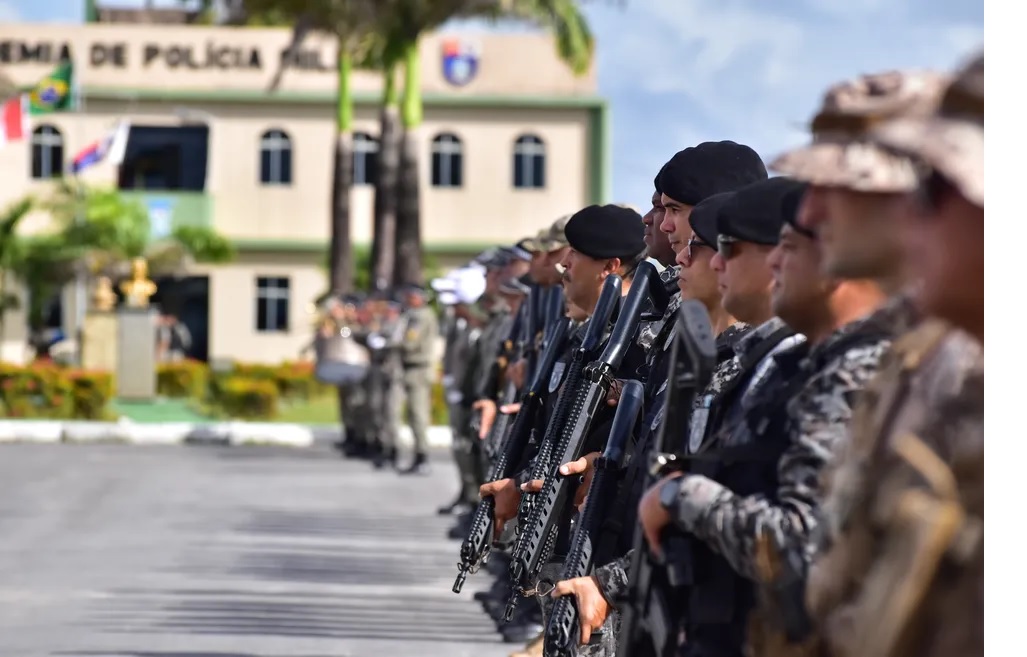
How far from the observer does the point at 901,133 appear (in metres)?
3.12

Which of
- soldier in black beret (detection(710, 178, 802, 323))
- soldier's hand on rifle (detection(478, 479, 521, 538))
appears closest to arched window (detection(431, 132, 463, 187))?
soldier's hand on rifle (detection(478, 479, 521, 538))

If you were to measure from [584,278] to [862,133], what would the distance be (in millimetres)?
4120

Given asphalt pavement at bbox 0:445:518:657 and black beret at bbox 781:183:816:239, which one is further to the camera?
asphalt pavement at bbox 0:445:518:657

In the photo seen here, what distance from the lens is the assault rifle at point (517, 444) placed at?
7418 millimetres

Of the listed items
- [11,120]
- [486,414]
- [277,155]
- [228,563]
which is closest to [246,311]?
[277,155]

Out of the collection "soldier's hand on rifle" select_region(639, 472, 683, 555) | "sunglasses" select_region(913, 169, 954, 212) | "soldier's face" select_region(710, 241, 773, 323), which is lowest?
"soldier's hand on rifle" select_region(639, 472, 683, 555)

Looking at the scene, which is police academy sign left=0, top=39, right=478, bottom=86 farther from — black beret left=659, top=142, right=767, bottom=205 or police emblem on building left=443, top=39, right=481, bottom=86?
black beret left=659, top=142, right=767, bottom=205

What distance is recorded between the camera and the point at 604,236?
7367 millimetres

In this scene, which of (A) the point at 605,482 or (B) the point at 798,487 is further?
(A) the point at 605,482

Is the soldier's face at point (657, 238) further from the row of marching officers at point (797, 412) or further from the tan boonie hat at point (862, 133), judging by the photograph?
the tan boonie hat at point (862, 133)

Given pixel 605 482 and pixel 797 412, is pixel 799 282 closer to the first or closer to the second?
pixel 797 412

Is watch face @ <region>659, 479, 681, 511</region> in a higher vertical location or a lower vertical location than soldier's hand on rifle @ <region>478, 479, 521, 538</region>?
higher

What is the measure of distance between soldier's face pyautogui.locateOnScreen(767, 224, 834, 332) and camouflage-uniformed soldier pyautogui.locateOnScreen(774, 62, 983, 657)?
1.38ft

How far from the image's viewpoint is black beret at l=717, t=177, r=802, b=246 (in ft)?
14.5
